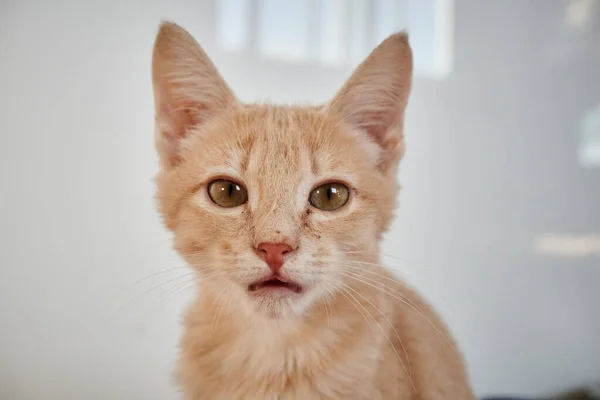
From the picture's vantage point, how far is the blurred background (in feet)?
3.27

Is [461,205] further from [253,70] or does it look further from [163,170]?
[163,170]

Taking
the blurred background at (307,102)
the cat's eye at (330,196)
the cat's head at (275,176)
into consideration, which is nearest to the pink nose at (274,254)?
the cat's head at (275,176)

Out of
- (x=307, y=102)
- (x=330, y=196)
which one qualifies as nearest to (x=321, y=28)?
(x=307, y=102)

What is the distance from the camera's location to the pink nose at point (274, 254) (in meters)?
0.70

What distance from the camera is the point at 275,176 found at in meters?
0.81

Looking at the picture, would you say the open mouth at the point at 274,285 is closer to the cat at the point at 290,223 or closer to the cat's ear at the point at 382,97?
the cat at the point at 290,223

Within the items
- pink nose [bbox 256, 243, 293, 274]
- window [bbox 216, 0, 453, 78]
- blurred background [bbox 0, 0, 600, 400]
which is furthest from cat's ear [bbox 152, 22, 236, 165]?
pink nose [bbox 256, 243, 293, 274]

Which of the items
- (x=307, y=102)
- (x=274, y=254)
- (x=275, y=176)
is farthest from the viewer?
(x=307, y=102)

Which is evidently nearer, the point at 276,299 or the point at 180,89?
the point at 276,299

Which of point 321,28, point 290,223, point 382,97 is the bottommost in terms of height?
point 290,223

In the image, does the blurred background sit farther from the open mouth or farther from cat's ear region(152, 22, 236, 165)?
the open mouth

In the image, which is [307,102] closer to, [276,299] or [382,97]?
[382,97]

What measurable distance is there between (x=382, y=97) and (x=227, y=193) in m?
0.37

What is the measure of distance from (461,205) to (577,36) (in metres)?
0.64
